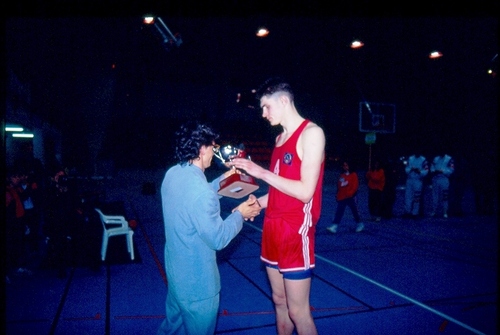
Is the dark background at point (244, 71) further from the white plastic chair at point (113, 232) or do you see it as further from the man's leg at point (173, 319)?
the white plastic chair at point (113, 232)

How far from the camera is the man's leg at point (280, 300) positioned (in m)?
2.87

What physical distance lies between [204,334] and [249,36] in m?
10.7

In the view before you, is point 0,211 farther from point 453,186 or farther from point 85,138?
point 85,138

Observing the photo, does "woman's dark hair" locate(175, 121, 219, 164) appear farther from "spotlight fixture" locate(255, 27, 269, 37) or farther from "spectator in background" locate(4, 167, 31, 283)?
"spotlight fixture" locate(255, 27, 269, 37)

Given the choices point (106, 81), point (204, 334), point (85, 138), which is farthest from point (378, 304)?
point (85, 138)

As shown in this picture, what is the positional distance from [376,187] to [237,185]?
8.60 m

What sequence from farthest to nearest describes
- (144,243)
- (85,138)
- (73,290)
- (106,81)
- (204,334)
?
(85,138) → (106,81) → (144,243) → (73,290) → (204,334)

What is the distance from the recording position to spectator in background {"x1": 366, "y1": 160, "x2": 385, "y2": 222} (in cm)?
1050

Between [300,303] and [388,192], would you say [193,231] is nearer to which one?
[300,303]

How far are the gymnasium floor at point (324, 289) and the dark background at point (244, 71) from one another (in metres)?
3.10

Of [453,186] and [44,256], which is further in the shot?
[453,186]

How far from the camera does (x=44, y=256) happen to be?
6859mm

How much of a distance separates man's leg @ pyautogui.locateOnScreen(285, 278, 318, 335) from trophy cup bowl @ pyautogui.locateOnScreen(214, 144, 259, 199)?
0.71 meters

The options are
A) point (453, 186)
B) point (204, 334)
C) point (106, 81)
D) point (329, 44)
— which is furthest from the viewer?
point (106, 81)
